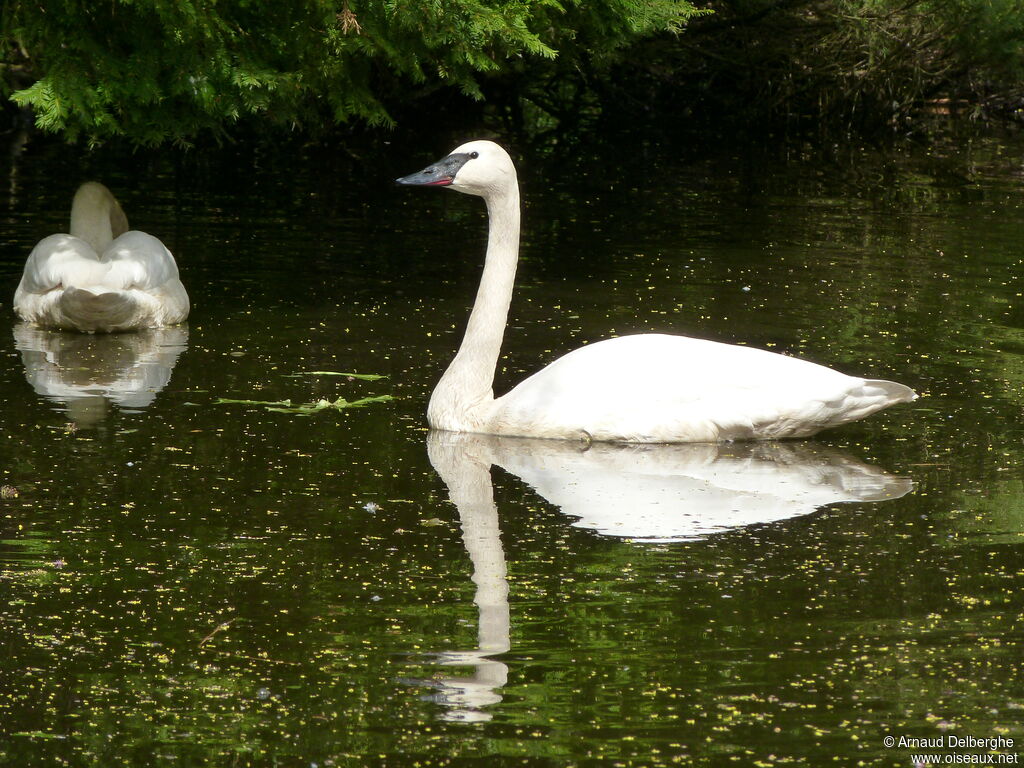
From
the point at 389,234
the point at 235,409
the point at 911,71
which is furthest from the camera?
the point at 911,71

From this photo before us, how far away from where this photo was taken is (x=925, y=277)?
500 inches

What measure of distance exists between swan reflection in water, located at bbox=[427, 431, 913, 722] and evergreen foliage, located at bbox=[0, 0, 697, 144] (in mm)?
4014

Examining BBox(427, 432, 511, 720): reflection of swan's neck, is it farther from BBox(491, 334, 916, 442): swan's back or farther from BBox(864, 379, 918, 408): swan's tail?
BBox(864, 379, 918, 408): swan's tail

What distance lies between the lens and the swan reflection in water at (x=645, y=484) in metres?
6.63

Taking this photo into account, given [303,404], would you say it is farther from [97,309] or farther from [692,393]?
[97,309]

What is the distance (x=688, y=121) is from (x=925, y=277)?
1559 cm

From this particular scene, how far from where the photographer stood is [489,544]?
6484 millimetres

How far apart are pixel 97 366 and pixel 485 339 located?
8.73 ft

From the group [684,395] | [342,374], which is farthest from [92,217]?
[684,395]

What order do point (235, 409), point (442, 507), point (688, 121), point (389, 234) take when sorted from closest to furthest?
point (442, 507) → point (235, 409) → point (389, 234) → point (688, 121)

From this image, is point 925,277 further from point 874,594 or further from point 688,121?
point 688,121

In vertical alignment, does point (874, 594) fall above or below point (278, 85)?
below

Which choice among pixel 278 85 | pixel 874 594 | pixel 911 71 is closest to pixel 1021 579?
pixel 874 594

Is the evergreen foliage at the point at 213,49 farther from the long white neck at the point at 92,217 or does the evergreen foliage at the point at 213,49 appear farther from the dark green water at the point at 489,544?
the dark green water at the point at 489,544
